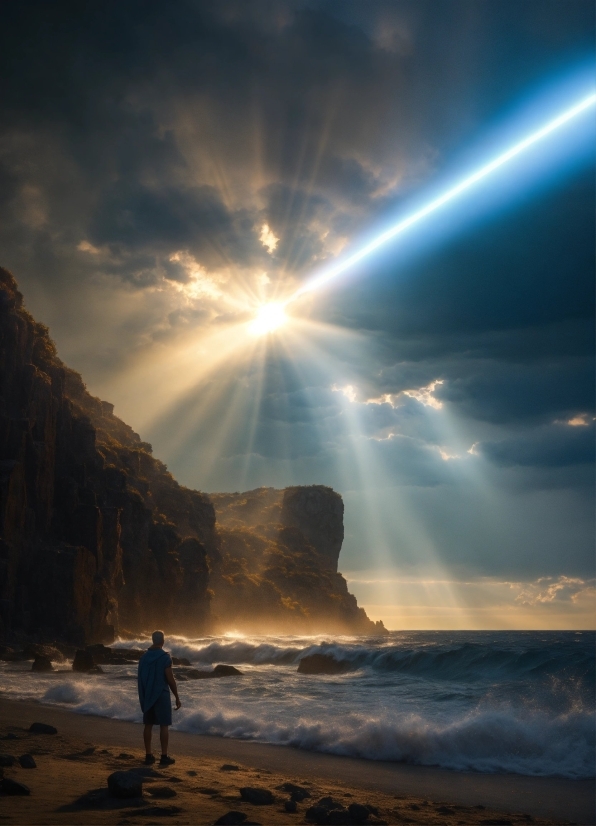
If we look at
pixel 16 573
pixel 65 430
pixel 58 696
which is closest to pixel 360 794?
pixel 58 696

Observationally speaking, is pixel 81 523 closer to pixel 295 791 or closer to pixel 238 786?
pixel 238 786

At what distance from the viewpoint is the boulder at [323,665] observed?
103ft

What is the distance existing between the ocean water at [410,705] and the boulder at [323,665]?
432 millimetres

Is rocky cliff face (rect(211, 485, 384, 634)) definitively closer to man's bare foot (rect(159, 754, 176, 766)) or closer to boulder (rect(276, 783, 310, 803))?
man's bare foot (rect(159, 754, 176, 766))

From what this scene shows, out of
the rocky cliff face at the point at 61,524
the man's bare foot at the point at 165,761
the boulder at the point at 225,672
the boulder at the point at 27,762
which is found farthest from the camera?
the rocky cliff face at the point at 61,524

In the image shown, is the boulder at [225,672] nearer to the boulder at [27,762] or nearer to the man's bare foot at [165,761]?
the man's bare foot at [165,761]

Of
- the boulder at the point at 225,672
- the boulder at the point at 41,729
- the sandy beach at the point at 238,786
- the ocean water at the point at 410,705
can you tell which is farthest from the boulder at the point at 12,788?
the boulder at the point at 225,672

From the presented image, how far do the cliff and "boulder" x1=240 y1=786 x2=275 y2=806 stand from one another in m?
45.0

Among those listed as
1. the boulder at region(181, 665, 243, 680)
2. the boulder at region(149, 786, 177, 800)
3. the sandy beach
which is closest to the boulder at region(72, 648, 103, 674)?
the boulder at region(181, 665, 243, 680)

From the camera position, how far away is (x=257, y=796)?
28.6 ft

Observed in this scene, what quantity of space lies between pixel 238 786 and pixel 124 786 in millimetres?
2368

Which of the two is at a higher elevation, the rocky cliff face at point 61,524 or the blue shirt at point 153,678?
the rocky cliff face at point 61,524

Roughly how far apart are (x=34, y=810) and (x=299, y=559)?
527ft

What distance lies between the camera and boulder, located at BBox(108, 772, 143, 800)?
8.02 meters
